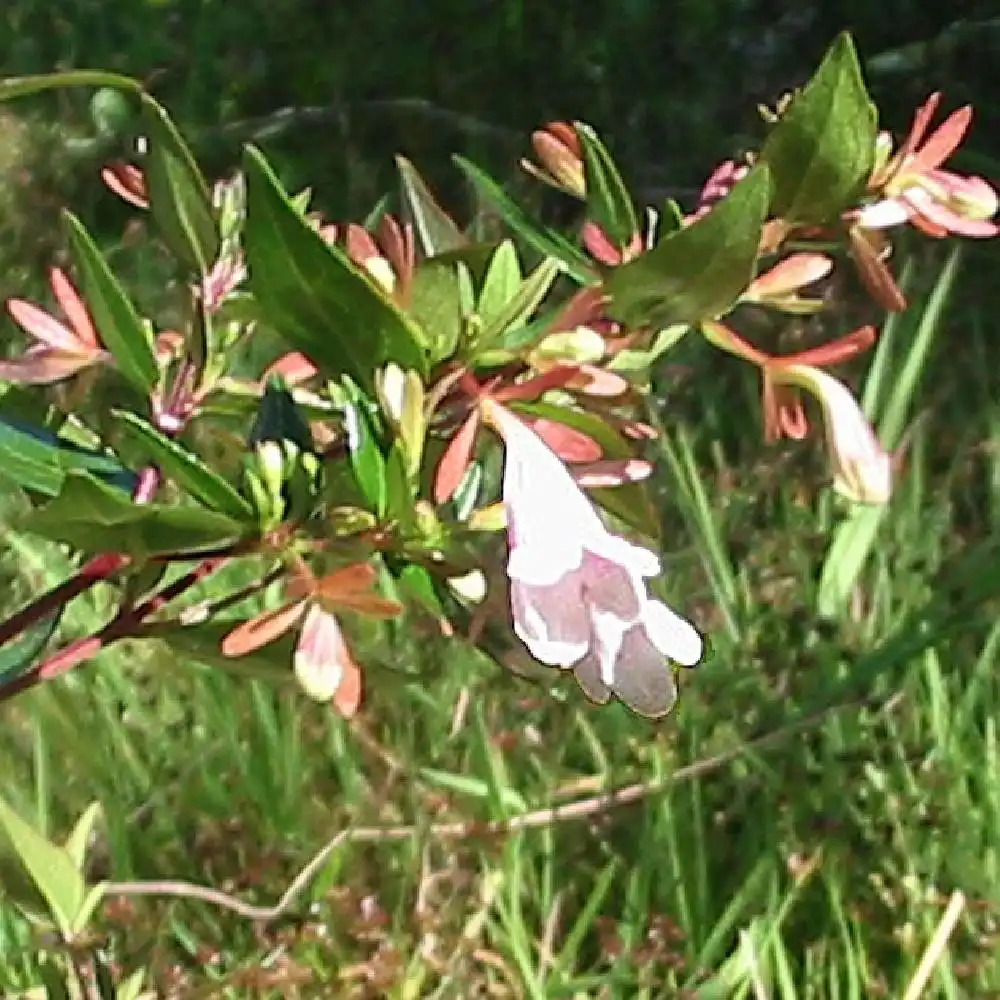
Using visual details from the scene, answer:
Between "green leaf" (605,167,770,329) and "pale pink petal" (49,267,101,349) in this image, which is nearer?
"green leaf" (605,167,770,329)

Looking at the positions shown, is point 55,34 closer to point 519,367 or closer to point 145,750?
point 145,750

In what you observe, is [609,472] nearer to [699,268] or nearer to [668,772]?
[699,268]

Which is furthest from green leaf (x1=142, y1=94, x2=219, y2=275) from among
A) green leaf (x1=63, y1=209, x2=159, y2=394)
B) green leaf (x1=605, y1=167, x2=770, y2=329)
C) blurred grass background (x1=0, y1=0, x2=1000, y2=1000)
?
blurred grass background (x1=0, y1=0, x2=1000, y2=1000)

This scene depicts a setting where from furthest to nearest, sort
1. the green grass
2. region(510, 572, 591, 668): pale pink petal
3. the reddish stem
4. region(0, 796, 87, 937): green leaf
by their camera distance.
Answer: the green grass
region(0, 796, 87, 937): green leaf
the reddish stem
region(510, 572, 591, 668): pale pink petal

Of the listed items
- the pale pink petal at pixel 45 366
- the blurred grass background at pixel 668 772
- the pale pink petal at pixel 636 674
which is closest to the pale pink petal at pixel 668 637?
the pale pink petal at pixel 636 674

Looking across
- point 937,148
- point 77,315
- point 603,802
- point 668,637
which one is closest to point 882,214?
point 937,148

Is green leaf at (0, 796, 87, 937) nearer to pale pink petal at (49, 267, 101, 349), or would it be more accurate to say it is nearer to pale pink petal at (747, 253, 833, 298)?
pale pink petal at (49, 267, 101, 349)

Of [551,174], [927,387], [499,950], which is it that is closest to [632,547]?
[551,174]

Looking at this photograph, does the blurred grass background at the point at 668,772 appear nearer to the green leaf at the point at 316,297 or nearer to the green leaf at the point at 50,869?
the green leaf at the point at 50,869
